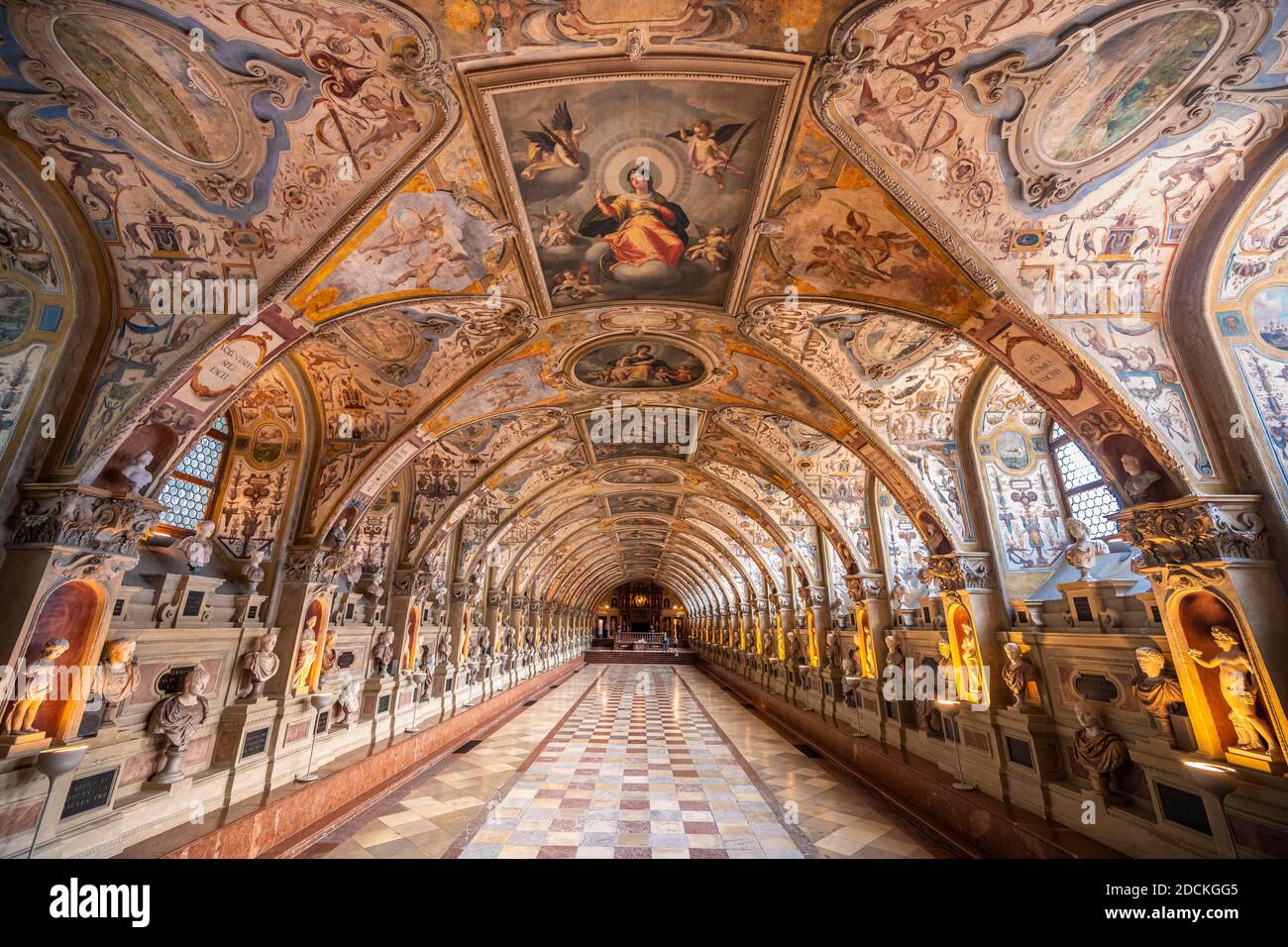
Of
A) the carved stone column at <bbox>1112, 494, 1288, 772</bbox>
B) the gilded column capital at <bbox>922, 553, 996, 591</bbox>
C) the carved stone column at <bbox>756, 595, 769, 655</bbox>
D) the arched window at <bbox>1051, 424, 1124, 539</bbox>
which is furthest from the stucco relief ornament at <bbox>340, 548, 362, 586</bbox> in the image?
the carved stone column at <bbox>756, 595, 769, 655</bbox>

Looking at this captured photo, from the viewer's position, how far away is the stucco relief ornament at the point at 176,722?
6848 mm

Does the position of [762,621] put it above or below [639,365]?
below

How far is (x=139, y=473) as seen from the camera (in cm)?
594

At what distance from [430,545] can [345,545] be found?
11.3ft

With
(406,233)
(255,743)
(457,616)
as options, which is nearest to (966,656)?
(406,233)

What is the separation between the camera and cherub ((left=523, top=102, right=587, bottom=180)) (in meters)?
5.19

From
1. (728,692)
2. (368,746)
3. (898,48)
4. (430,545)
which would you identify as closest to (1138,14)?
(898,48)

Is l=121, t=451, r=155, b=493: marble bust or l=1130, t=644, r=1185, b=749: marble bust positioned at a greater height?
l=121, t=451, r=155, b=493: marble bust

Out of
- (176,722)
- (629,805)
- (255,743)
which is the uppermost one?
(176,722)

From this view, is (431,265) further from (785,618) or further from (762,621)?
(762,621)

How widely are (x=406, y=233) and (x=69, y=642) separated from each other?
6.03m

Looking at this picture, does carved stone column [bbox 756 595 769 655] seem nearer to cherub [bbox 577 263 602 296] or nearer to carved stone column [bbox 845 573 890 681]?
carved stone column [bbox 845 573 890 681]

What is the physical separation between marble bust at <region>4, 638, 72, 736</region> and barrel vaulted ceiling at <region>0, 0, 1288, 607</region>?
72.2 inches

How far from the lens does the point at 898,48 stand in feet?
14.3
